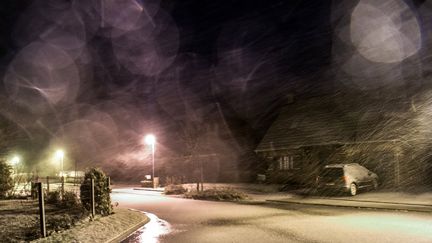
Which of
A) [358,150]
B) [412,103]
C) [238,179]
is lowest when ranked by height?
[238,179]

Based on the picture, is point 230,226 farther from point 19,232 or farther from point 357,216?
point 19,232

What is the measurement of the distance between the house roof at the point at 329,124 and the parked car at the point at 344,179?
304cm

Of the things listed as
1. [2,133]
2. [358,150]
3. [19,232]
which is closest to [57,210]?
[19,232]

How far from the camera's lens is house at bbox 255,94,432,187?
73.6ft

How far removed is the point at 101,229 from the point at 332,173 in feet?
45.2

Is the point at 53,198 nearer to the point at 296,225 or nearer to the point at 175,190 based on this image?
the point at 175,190

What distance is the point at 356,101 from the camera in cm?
2781

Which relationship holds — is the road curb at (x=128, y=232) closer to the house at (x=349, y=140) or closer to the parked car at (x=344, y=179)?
the parked car at (x=344, y=179)

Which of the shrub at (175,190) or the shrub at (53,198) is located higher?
the shrub at (53,198)

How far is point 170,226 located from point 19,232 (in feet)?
14.7

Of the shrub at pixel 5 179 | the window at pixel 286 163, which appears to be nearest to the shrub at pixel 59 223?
the shrub at pixel 5 179

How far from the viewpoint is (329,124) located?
27.0m

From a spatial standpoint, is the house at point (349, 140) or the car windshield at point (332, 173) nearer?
the car windshield at point (332, 173)

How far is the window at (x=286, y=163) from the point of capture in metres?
28.7
